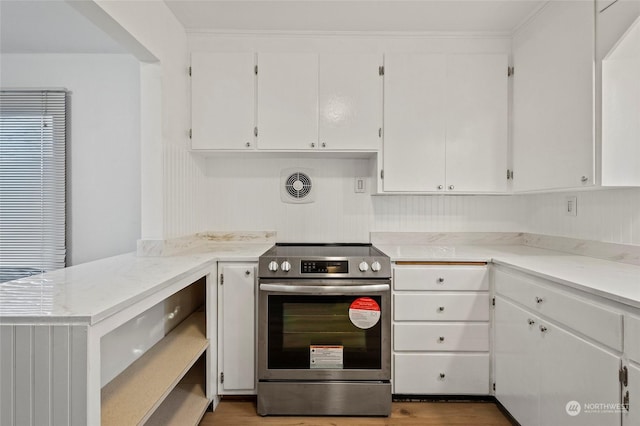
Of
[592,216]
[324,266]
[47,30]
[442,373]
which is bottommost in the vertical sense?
[442,373]

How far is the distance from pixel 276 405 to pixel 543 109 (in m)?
2.35

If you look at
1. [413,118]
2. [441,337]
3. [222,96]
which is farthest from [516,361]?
[222,96]

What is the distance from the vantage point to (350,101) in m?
2.37

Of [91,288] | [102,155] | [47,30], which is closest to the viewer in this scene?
[91,288]

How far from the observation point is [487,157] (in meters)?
2.40

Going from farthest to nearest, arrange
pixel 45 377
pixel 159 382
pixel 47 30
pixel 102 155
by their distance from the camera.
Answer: pixel 102 155 < pixel 47 30 < pixel 159 382 < pixel 45 377

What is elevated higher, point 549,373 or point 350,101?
point 350,101

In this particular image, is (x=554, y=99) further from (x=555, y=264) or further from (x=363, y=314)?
(x=363, y=314)

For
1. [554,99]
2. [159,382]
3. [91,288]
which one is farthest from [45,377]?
[554,99]

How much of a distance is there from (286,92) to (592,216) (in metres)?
2.05

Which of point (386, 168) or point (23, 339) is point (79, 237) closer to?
point (23, 339)

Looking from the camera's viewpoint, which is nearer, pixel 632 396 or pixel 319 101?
pixel 632 396
